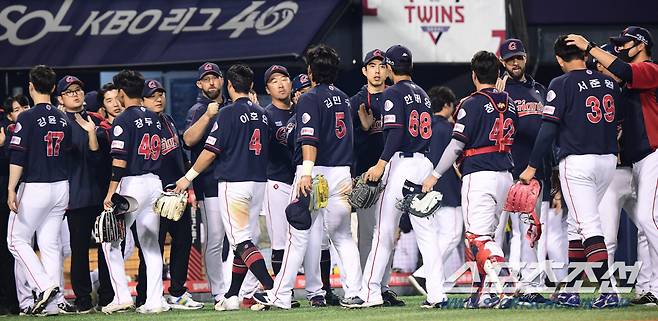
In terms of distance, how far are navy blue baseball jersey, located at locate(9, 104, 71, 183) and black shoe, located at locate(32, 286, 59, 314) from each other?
0.87 m

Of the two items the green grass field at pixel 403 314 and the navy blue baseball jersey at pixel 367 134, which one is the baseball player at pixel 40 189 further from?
the navy blue baseball jersey at pixel 367 134

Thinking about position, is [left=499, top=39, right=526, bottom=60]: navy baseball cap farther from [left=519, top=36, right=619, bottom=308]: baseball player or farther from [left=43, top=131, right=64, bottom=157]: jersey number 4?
[left=43, top=131, right=64, bottom=157]: jersey number 4

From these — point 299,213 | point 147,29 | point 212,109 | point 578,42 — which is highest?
point 147,29

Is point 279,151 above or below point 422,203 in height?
above

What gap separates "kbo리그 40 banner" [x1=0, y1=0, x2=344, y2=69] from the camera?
15.5m

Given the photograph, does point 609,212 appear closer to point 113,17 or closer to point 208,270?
point 208,270

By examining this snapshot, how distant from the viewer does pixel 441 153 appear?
1199cm

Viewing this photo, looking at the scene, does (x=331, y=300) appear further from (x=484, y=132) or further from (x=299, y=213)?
(x=484, y=132)

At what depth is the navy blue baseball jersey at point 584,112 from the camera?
9406mm

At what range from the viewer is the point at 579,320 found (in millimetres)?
8578

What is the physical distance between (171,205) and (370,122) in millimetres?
1808

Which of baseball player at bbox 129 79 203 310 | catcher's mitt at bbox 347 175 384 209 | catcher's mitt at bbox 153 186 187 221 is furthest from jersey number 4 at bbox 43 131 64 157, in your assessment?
catcher's mitt at bbox 347 175 384 209

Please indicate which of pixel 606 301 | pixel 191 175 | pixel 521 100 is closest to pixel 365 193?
pixel 191 175

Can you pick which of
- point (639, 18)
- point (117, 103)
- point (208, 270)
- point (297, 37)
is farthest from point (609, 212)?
point (639, 18)
